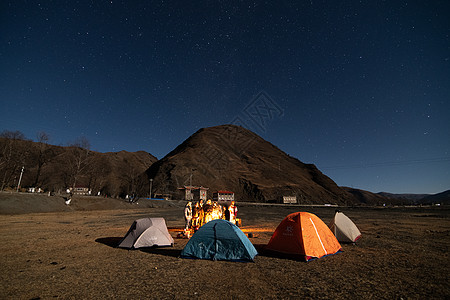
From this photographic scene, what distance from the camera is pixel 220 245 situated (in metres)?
7.91

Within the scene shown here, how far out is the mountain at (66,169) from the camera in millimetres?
49531

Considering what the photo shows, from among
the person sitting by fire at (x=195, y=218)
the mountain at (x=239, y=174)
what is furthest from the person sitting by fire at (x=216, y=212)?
the mountain at (x=239, y=174)

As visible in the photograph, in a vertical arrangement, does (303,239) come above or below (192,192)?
below

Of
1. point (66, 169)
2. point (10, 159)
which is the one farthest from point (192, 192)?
point (66, 169)

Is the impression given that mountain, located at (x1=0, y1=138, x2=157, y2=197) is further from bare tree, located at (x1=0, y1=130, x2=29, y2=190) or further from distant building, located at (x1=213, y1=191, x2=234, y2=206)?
distant building, located at (x1=213, y1=191, x2=234, y2=206)

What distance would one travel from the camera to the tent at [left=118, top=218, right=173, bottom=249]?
9.52 meters

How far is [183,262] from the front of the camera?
24.6ft

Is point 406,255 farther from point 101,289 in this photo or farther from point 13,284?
point 13,284

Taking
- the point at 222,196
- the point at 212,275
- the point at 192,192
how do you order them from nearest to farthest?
the point at 212,275, the point at 192,192, the point at 222,196

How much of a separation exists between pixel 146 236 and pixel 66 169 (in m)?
107

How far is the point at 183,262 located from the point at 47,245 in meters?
7.19

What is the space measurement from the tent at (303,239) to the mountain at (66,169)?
1963 inches

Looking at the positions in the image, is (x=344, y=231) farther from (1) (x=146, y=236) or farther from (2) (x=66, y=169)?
(2) (x=66, y=169)

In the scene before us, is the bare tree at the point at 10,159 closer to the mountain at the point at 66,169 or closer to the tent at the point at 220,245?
the mountain at the point at 66,169
